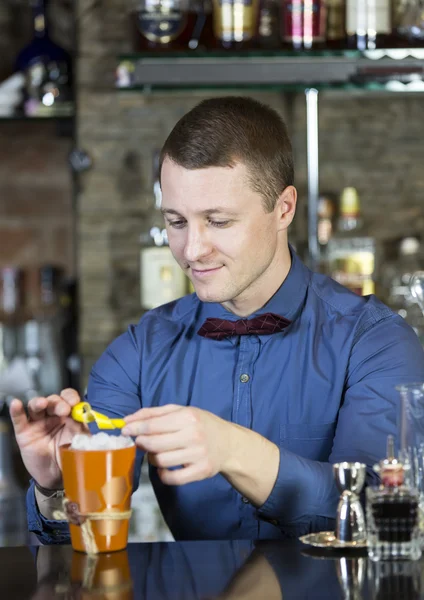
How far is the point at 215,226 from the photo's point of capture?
158 cm

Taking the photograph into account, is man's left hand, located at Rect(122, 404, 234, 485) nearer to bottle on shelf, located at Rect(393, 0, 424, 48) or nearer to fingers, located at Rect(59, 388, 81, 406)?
fingers, located at Rect(59, 388, 81, 406)

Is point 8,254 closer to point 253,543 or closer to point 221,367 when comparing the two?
point 221,367

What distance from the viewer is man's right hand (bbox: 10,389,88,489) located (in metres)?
1.42

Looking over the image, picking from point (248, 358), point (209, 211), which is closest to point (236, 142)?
point (209, 211)

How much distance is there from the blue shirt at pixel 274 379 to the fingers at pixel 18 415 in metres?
0.18

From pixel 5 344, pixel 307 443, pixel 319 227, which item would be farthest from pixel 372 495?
pixel 5 344

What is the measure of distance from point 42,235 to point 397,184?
1.19 m

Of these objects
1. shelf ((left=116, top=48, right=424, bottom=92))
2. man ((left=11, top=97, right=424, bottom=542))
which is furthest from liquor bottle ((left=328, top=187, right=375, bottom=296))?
man ((left=11, top=97, right=424, bottom=542))

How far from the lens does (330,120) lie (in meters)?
3.34

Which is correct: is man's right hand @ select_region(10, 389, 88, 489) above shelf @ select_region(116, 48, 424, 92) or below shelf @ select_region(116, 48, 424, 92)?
below

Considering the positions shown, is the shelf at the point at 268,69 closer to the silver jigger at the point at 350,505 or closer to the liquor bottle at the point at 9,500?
the liquor bottle at the point at 9,500

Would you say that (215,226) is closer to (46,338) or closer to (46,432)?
(46,432)

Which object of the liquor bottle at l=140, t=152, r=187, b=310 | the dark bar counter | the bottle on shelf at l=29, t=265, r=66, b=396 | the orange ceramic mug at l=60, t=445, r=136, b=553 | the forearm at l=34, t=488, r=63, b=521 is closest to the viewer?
the dark bar counter

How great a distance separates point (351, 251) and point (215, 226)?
5.63 ft
